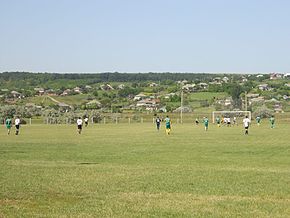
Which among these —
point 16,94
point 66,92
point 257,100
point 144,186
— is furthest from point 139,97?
point 144,186

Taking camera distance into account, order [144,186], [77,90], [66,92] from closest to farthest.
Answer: [144,186] < [66,92] < [77,90]

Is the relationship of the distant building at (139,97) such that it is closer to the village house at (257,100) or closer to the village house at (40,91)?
the village house at (40,91)

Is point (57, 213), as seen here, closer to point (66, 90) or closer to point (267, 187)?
point (267, 187)

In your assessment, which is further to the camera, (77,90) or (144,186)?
(77,90)

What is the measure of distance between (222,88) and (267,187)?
173m

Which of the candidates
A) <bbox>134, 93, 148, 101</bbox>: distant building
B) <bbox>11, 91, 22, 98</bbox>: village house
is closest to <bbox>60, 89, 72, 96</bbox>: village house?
<bbox>11, 91, 22, 98</bbox>: village house

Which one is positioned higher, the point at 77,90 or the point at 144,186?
the point at 77,90

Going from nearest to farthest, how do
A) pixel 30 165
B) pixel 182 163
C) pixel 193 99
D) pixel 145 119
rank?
pixel 30 165 → pixel 182 163 → pixel 145 119 → pixel 193 99

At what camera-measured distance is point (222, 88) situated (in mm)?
186250

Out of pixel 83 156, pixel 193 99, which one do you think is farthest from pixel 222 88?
pixel 83 156

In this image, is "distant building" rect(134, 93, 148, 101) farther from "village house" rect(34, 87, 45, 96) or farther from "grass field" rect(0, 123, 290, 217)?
"grass field" rect(0, 123, 290, 217)

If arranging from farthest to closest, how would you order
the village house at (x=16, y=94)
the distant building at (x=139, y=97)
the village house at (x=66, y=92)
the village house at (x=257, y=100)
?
the village house at (x=66, y=92)
the distant building at (x=139, y=97)
the village house at (x=16, y=94)
the village house at (x=257, y=100)

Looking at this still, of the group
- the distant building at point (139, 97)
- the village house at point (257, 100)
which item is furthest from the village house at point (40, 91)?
the village house at point (257, 100)

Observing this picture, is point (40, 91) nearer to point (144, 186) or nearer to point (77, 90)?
point (77, 90)
